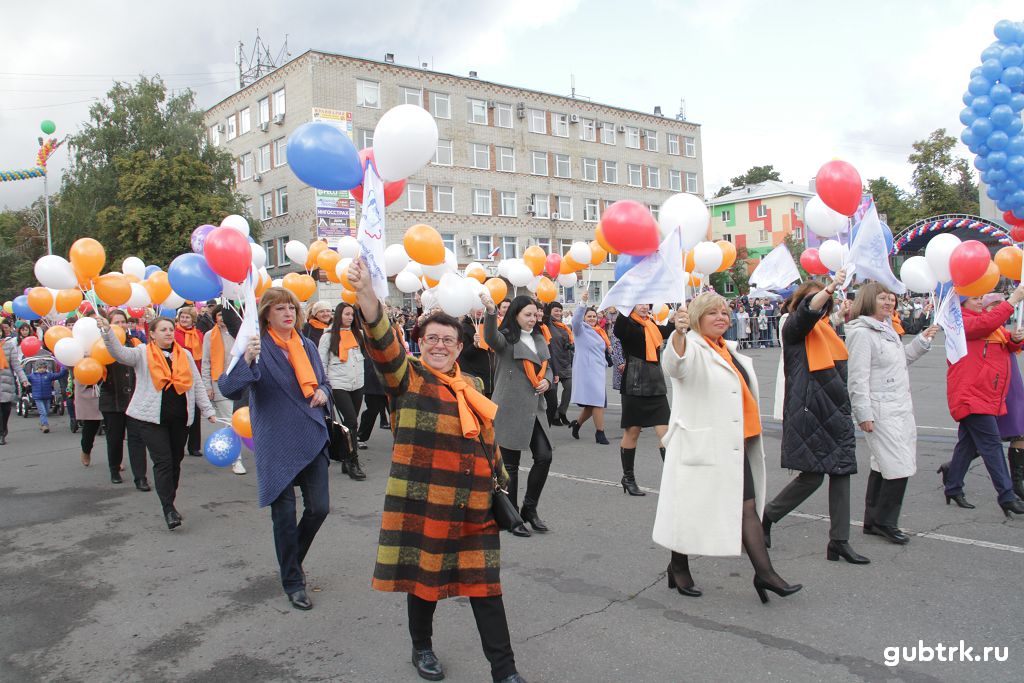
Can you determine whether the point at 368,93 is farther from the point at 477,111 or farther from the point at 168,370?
the point at 168,370

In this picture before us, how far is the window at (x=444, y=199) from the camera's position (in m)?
41.0

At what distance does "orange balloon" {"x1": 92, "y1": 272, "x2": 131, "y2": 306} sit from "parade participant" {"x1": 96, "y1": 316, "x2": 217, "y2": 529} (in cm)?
130

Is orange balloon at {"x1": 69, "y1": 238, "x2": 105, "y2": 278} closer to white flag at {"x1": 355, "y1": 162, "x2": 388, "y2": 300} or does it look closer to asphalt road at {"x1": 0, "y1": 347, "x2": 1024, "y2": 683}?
asphalt road at {"x1": 0, "y1": 347, "x2": 1024, "y2": 683}

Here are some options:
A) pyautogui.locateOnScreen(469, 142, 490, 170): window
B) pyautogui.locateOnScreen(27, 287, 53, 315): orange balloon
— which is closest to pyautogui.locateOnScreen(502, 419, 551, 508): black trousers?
pyautogui.locateOnScreen(27, 287, 53, 315): orange balloon

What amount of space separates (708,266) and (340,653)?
4684 mm

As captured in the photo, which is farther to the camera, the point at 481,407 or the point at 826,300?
the point at 826,300

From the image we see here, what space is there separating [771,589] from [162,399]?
202 inches

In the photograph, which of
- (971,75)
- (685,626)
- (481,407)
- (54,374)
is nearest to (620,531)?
(685,626)

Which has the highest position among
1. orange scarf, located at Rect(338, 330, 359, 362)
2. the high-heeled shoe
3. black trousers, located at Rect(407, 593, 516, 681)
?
orange scarf, located at Rect(338, 330, 359, 362)

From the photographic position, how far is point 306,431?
4438 mm

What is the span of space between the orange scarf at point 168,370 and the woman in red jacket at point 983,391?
6397mm

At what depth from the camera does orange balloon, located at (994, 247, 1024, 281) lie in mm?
6344

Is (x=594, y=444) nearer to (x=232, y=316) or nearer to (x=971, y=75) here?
(x=232, y=316)

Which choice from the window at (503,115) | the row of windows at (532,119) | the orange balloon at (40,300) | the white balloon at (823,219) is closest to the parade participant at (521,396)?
the white balloon at (823,219)
